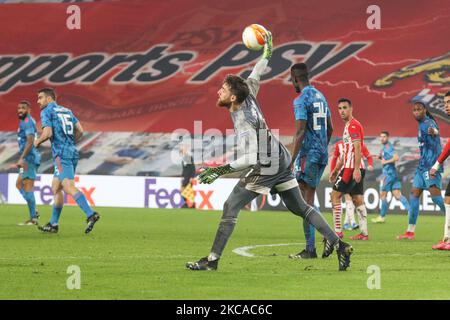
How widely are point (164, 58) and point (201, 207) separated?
1057 centimetres

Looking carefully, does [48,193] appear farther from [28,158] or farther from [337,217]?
[337,217]

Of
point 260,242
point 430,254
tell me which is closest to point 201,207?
point 260,242

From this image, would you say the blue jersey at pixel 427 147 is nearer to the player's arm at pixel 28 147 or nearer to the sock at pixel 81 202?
the sock at pixel 81 202

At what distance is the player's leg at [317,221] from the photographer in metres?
10.2

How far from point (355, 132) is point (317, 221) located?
503 cm

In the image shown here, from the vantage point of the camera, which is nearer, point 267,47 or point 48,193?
point 267,47

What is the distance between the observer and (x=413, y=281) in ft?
30.9

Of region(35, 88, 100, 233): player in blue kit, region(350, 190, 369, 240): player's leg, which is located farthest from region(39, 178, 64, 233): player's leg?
region(350, 190, 369, 240): player's leg

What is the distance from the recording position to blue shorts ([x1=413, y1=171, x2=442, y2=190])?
15.8 m

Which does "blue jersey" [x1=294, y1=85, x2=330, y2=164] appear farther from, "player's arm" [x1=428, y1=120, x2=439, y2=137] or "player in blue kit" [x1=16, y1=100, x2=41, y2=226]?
"player in blue kit" [x1=16, y1=100, x2=41, y2=226]

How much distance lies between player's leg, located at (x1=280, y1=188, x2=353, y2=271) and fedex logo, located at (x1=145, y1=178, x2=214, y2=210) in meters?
17.8

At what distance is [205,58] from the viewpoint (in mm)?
36594

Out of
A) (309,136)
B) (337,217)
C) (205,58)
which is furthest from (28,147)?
(205,58)

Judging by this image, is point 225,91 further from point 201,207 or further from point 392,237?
point 201,207
